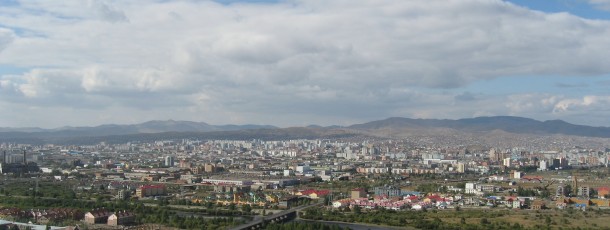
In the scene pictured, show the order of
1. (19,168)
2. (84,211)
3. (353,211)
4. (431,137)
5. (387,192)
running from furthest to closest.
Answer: (431,137), (19,168), (387,192), (353,211), (84,211)

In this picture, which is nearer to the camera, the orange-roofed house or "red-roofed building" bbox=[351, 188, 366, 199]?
"red-roofed building" bbox=[351, 188, 366, 199]

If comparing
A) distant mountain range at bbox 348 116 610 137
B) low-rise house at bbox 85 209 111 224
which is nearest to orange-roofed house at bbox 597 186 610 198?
low-rise house at bbox 85 209 111 224

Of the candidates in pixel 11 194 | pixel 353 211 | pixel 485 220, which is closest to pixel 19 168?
pixel 11 194

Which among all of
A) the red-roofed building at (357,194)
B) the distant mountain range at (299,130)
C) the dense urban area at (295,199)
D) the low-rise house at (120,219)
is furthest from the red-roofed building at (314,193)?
the distant mountain range at (299,130)

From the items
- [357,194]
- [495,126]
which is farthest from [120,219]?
[495,126]

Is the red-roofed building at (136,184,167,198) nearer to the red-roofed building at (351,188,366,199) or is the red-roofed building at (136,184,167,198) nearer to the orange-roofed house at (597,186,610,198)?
the red-roofed building at (351,188,366,199)

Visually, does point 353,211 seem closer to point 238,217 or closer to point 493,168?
point 238,217

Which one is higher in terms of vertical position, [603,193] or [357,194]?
[603,193]

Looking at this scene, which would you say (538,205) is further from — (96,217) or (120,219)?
(96,217)
